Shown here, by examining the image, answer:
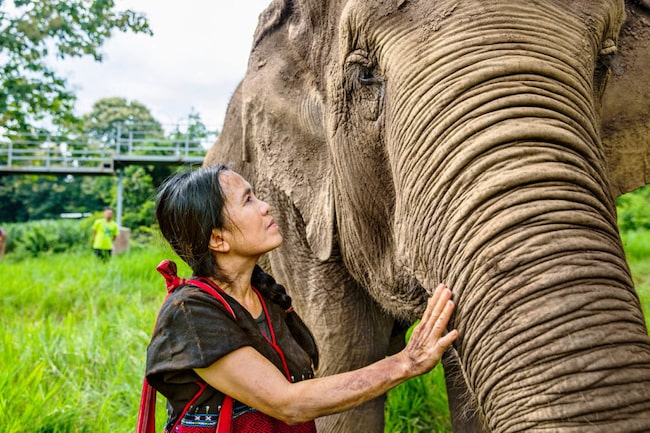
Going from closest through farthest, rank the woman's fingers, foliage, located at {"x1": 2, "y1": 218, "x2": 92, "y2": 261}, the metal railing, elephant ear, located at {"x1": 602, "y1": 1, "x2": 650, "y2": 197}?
1. the woman's fingers
2. elephant ear, located at {"x1": 602, "y1": 1, "x2": 650, "y2": 197}
3. foliage, located at {"x1": 2, "y1": 218, "x2": 92, "y2": 261}
4. the metal railing

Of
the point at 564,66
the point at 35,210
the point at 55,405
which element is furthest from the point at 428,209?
the point at 35,210

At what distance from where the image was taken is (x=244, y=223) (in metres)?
1.87

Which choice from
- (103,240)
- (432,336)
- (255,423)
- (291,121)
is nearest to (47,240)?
(103,240)

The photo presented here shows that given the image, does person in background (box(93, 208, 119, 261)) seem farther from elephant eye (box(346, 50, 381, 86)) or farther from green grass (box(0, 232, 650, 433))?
elephant eye (box(346, 50, 381, 86))

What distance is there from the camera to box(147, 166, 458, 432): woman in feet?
5.22

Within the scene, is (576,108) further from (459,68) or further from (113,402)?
(113,402)

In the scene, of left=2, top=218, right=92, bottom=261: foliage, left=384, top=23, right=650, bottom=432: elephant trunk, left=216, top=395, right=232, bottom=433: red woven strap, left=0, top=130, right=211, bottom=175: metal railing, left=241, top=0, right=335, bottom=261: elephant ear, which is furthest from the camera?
→ left=0, top=130, right=211, bottom=175: metal railing

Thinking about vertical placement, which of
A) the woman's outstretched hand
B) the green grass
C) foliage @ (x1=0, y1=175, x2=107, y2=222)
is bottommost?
the green grass

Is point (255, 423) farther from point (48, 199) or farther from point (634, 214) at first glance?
point (48, 199)

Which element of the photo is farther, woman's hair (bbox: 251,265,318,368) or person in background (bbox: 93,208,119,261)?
person in background (bbox: 93,208,119,261)

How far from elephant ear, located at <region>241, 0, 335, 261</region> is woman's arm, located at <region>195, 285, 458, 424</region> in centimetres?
89

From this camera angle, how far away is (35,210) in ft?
150

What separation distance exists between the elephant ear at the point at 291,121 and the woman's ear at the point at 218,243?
687 mm

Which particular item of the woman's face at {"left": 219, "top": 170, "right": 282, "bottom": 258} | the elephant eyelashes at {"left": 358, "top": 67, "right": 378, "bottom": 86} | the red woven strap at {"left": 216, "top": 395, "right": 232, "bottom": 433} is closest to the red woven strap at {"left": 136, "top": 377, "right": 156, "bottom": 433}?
the red woven strap at {"left": 216, "top": 395, "right": 232, "bottom": 433}
